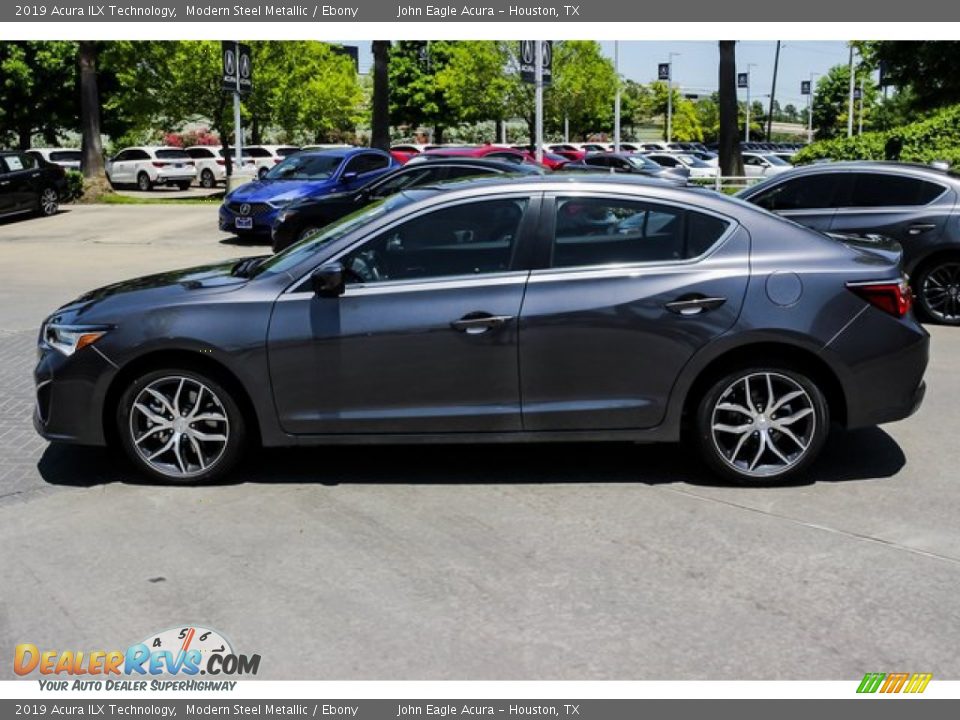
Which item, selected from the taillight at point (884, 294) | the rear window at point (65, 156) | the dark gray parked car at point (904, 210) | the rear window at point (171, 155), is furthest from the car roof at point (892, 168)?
→ the rear window at point (65, 156)

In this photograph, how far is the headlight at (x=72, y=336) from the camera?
5.70 meters

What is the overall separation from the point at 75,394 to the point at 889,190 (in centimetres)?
836

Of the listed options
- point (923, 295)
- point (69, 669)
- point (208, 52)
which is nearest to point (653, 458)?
point (69, 669)

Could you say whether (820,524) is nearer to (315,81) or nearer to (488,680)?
(488,680)

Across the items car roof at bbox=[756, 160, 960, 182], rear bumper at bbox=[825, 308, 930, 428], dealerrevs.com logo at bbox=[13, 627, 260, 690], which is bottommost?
dealerrevs.com logo at bbox=[13, 627, 260, 690]

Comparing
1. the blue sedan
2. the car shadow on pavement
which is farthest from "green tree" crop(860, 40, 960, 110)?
the car shadow on pavement

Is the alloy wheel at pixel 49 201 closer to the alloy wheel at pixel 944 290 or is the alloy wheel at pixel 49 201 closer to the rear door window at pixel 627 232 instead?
the alloy wheel at pixel 944 290

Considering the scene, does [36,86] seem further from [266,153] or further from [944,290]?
[944,290]

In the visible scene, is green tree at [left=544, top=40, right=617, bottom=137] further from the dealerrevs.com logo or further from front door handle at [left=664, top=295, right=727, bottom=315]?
the dealerrevs.com logo

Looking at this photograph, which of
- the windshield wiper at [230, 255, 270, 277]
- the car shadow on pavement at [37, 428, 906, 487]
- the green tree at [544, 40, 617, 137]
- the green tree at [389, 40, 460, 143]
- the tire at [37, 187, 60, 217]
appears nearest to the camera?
the car shadow on pavement at [37, 428, 906, 487]

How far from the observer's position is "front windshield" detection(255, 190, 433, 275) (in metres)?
5.89

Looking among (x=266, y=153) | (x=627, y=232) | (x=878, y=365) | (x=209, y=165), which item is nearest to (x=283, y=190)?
(x=627, y=232)

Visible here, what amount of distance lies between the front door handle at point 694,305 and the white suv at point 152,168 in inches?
1476

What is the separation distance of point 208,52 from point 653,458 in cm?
3466
